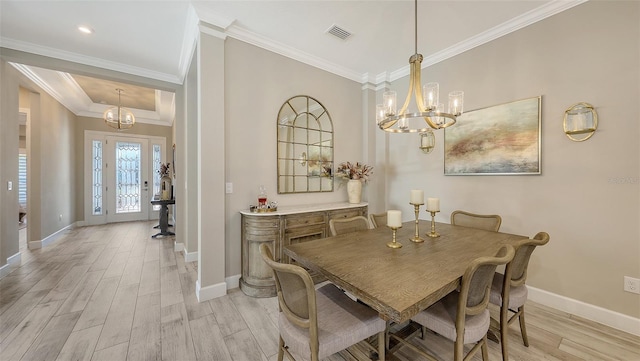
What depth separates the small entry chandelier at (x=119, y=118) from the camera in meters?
4.82

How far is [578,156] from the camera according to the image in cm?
221

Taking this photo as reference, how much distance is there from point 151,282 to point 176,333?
126 cm

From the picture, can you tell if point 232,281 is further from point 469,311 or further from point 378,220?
point 469,311

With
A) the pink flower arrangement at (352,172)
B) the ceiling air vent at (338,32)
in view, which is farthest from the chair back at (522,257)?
the ceiling air vent at (338,32)

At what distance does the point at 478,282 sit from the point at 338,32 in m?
2.81

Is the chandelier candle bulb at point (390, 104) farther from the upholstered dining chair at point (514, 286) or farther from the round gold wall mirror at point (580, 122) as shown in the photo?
the round gold wall mirror at point (580, 122)

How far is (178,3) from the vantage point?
7.58ft

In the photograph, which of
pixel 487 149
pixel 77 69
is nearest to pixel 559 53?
pixel 487 149

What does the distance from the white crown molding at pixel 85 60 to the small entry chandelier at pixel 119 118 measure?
69.5 inches

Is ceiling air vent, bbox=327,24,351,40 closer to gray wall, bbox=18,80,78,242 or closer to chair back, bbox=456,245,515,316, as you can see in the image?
chair back, bbox=456,245,515,316

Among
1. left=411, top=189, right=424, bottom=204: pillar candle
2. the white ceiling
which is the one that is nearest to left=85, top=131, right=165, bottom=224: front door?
the white ceiling

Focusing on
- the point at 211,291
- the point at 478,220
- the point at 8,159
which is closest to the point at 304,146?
the point at 211,291

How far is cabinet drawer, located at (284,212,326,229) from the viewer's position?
2.73 meters

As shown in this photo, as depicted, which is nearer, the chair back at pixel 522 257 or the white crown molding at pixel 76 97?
the chair back at pixel 522 257
